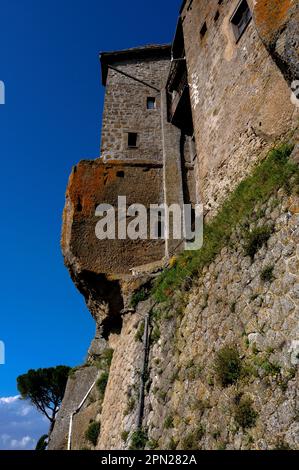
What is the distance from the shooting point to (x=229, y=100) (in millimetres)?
10703

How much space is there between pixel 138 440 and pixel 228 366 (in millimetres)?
3294

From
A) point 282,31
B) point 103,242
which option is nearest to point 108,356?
point 103,242

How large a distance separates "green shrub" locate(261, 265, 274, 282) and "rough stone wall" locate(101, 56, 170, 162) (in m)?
9.75

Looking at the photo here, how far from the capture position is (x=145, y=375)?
30.7ft

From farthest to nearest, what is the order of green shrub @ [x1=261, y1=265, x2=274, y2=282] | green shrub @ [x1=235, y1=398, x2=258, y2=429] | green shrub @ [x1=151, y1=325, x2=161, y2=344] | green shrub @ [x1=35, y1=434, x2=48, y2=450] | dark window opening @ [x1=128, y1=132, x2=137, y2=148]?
green shrub @ [x1=35, y1=434, x2=48, y2=450], dark window opening @ [x1=128, y1=132, x2=137, y2=148], green shrub @ [x1=151, y1=325, x2=161, y2=344], green shrub @ [x1=261, y1=265, x2=274, y2=282], green shrub @ [x1=235, y1=398, x2=258, y2=429]

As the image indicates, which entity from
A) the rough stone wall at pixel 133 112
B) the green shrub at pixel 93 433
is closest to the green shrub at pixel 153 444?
the green shrub at pixel 93 433

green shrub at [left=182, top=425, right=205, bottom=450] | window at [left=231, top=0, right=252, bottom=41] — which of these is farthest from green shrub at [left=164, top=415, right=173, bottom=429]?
window at [left=231, top=0, right=252, bottom=41]

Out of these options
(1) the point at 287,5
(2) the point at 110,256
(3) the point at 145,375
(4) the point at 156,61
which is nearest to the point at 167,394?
(3) the point at 145,375

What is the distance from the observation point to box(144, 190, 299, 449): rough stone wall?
519cm

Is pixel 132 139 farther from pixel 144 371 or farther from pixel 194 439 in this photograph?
pixel 194 439

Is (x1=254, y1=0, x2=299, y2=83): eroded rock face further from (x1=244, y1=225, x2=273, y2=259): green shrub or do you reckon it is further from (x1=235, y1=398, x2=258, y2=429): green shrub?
(x1=235, y1=398, x2=258, y2=429): green shrub

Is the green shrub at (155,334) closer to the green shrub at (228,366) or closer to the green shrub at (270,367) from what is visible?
the green shrub at (228,366)

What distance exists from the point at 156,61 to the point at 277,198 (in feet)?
46.1

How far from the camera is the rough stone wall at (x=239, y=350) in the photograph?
17.0ft
